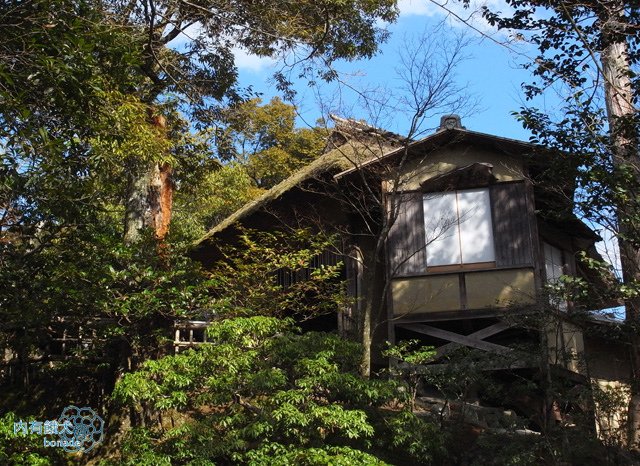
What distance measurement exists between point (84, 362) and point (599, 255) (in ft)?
39.3

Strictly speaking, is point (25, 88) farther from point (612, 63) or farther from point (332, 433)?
point (612, 63)

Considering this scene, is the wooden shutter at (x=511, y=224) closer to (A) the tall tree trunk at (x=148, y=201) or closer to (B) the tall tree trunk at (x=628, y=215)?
(B) the tall tree trunk at (x=628, y=215)

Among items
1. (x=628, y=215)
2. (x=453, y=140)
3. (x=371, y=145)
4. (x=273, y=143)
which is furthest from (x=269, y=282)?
(x=273, y=143)

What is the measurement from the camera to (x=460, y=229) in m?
13.3

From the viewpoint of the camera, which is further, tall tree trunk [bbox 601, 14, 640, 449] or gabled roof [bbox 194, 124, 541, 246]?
gabled roof [bbox 194, 124, 541, 246]

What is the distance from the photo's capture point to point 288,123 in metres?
30.7

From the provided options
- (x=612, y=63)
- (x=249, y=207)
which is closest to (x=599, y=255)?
(x=612, y=63)

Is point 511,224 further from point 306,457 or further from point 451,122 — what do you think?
point 306,457

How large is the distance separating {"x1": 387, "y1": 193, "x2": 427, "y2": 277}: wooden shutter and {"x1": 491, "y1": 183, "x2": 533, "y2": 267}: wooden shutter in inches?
56.2

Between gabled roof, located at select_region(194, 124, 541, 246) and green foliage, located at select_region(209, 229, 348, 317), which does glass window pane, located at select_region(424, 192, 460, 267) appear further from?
green foliage, located at select_region(209, 229, 348, 317)

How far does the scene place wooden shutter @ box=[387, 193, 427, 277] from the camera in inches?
527

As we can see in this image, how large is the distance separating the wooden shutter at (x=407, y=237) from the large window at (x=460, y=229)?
155 millimetres
